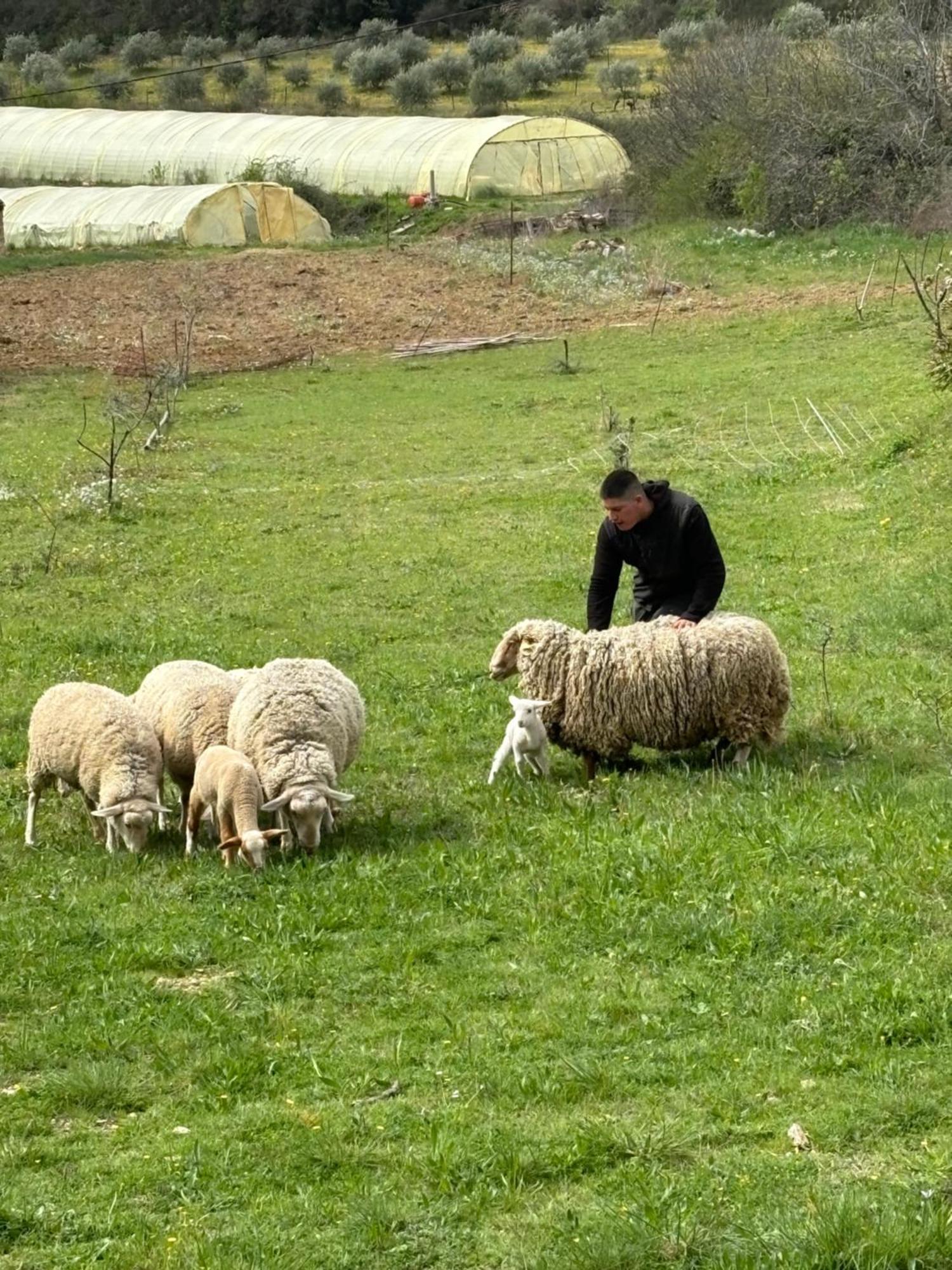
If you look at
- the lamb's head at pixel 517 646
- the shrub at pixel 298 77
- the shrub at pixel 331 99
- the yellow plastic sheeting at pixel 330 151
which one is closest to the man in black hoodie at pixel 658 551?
the lamb's head at pixel 517 646

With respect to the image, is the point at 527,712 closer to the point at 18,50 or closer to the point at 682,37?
the point at 682,37

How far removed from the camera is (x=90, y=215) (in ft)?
159

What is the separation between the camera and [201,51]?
298 feet

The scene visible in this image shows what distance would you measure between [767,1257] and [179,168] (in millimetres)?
57263

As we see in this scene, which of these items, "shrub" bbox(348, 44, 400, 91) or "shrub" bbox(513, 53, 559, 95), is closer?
"shrub" bbox(513, 53, 559, 95)

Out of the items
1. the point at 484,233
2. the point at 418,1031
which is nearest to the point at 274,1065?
the point at 418,1031

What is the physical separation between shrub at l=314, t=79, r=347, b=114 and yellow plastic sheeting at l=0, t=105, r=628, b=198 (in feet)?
56.2

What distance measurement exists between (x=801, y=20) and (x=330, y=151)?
22259 mm

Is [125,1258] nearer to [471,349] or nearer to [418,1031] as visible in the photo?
[418,1031]

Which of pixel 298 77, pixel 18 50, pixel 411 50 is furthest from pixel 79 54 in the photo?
pixel 411 50

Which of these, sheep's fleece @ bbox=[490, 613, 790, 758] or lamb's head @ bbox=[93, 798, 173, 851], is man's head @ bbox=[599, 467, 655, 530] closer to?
sheep's fleece @ bbox=[490, 613, 790, 758]

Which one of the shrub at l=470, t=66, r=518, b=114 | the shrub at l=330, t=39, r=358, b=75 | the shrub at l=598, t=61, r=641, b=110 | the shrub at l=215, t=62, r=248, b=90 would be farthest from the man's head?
the shrub at l=330, t=39, r=358, b=75

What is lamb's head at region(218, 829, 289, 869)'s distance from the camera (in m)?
8.58

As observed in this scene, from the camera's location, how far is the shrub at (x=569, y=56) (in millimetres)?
80000
